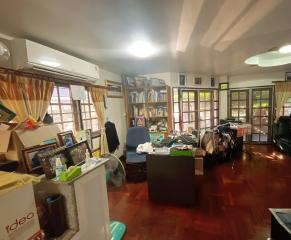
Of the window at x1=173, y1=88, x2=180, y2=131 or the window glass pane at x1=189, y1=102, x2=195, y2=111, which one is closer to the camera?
the window at x1=173, y1=88, x2=180, y2=131

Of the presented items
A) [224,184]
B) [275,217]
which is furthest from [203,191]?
[275,217]

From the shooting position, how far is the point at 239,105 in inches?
211

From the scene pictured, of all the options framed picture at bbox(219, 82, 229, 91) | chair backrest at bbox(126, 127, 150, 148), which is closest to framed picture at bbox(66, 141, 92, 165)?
chair backrest at bbox(126, 127, 150, 148)

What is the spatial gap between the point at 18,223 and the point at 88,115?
254 centimetres

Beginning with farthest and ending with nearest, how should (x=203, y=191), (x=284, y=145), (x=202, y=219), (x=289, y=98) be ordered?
(x=289, y=98), (x=284, y=145), (x=203, y=191), (x=202, y=219)

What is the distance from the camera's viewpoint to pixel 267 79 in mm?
4969

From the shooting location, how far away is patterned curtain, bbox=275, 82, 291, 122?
4.69 m

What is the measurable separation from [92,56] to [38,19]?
1182 millimetres

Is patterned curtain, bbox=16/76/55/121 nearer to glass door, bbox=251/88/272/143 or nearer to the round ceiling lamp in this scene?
the round ceiling lamp

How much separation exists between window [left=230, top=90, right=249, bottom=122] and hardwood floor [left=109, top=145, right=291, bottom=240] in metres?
2.27

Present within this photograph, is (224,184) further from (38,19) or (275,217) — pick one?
(38,19)

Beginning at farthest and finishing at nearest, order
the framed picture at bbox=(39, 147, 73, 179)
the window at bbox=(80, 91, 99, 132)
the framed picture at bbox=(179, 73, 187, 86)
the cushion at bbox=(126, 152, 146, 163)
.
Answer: the framed picture at bbox=(179, 73, 187, 86) → the window at bbox=(80, 91, 99, 132) → the cushion at bbox=(126, 152, 146, 163) → the framed picture at bbox=(39, 147, 73, 179)

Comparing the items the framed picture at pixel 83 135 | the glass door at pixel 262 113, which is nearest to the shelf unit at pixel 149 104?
the framed picture at pixel 83 135

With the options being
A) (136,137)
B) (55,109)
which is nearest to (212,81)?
(136,137)
